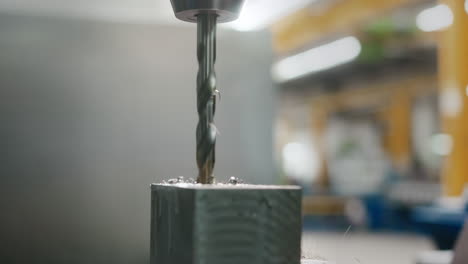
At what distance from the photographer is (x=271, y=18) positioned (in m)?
2.91

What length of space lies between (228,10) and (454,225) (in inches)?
170

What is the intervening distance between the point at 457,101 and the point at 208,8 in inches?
241

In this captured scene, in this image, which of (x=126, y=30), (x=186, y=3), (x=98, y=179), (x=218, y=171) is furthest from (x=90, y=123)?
(x=186, y=3)

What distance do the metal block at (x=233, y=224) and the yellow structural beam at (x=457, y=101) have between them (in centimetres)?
603

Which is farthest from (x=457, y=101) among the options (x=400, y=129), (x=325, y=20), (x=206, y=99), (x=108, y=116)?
(x=400, y=129)

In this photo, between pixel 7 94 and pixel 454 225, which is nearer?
pixel 7 94

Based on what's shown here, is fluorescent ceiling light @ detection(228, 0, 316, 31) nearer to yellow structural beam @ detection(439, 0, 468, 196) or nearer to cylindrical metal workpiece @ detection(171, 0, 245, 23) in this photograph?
cylindrical metal workpiece @ detection(171, 0, 245, 23)

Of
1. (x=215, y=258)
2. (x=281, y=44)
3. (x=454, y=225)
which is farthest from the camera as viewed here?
(x=281, y=44)

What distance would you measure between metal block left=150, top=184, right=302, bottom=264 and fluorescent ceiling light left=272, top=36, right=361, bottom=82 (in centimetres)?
914

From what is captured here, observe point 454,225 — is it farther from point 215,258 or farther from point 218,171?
point 215,258

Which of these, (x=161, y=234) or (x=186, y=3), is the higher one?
(x=186, y=3)

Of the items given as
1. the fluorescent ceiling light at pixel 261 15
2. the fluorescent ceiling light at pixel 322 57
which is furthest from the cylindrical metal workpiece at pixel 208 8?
the fluorescent ceiling light at pixel 322 57

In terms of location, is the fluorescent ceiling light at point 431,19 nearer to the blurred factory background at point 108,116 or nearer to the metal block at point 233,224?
the blurred factory background at point 108,116

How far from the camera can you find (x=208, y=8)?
0.81 metres
